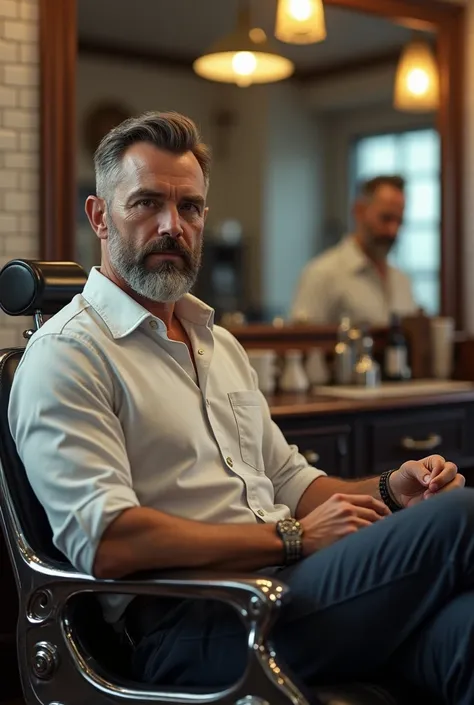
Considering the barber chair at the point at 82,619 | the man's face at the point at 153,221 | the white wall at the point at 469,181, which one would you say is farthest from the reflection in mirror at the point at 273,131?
the barber chair at the point at 82,619

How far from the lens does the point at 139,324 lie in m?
1.83

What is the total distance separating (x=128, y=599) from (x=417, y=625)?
48 cm

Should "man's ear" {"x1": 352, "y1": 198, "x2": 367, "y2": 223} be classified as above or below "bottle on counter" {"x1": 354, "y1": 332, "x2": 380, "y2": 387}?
above

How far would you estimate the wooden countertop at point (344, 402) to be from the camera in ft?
9.36

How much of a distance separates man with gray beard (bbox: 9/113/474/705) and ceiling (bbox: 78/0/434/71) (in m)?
1.19

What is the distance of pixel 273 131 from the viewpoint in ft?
11.6

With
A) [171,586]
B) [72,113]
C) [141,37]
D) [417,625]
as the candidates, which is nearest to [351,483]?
[417,625]

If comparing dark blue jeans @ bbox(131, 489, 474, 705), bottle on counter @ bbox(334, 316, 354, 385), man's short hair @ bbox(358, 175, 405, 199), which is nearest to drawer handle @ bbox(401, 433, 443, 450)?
bottle on counter @ bbox(334, 316, 354, 385)

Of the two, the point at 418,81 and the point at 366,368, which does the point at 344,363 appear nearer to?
the point at 366,368

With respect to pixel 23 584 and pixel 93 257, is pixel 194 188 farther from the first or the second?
pixel 93 257

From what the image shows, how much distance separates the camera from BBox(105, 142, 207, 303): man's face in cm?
186

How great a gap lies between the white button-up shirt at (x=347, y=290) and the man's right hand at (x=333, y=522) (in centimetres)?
187

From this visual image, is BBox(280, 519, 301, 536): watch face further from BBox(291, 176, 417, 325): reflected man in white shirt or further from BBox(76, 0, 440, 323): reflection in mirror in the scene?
BBox(291, 176, 417, 325): reflected man in white shirt

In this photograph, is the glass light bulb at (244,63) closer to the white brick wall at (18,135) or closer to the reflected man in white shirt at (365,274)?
the reflected man in white shirt at (365,274)
